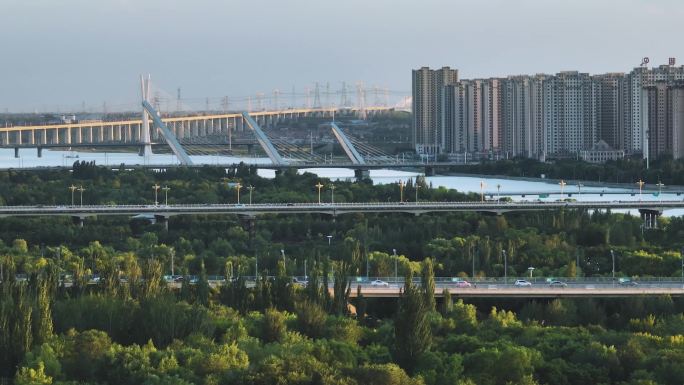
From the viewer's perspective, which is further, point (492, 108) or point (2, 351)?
point (492, 108)

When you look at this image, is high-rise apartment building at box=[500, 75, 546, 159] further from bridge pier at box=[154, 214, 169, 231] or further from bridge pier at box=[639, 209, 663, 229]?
bridge pier at box=[154, 214, 169, 231]

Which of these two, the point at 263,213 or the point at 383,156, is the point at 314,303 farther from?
the point at 383,156

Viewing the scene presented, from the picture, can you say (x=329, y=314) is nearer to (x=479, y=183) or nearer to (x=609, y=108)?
(x=479, y=183)

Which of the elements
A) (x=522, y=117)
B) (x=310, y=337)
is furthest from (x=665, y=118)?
(x=310, y=337)

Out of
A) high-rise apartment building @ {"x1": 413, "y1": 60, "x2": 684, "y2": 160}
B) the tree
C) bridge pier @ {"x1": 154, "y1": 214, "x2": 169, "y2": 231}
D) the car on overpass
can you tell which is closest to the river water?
high-rise apartment building @ {"x1": 413, "y1": 60, "x2": 684, "y2": 160}

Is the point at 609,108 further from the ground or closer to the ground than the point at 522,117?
further from the ground

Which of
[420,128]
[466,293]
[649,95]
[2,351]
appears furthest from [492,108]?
[2,351]

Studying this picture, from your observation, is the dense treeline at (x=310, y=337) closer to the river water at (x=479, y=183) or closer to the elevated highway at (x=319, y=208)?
the elevated highway at (x=319, y=208)
